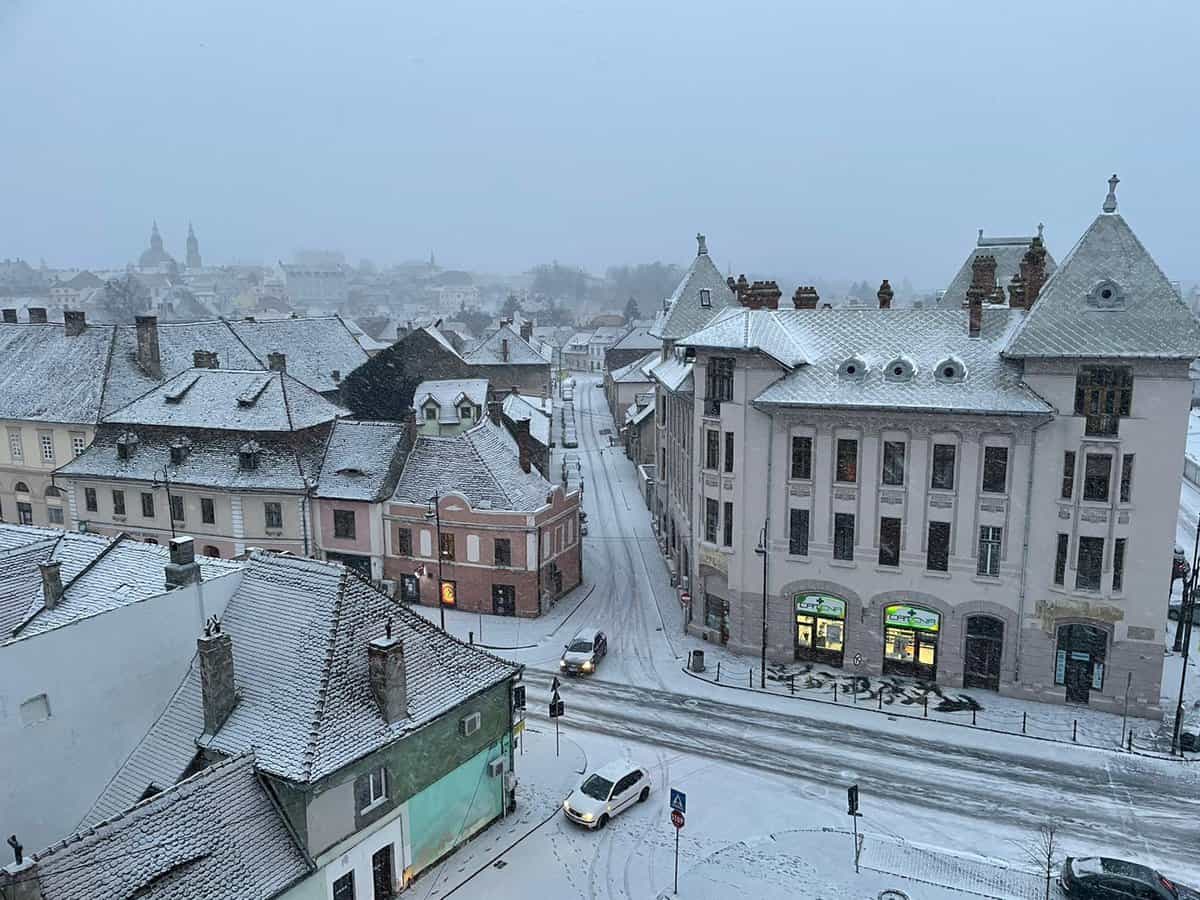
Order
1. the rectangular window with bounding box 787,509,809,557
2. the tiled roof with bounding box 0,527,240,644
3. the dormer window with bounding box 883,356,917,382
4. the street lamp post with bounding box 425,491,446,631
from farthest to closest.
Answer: the street lamp post with bounding box 425,491,446,631
the rectangular window with bounding box 787,509,809,557
the dormer window with bounding box 883,356,917,382
the tiled roof with bounding box 0,527,240,644

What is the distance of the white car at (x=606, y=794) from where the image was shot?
2922cm

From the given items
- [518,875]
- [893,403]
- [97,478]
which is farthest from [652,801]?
[97,478]

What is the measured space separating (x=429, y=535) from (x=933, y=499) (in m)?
26.3

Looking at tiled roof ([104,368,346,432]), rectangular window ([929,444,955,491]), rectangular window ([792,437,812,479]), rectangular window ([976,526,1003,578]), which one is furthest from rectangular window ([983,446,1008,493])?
tiled roof ([104,368,346,432])

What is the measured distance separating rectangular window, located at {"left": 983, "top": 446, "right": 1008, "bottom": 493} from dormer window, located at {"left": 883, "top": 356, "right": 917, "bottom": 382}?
178 inches

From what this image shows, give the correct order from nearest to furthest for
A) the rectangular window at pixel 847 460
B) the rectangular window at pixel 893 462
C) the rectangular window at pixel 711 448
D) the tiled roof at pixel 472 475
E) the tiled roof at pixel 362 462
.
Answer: the rectangular window at pixel 893 462 → the rectangular window at pixel 847 460 → the rectangular window at pixel 711 448 → the tiled roof at pixel 472 475 → the tiled roof at pixel 362 462

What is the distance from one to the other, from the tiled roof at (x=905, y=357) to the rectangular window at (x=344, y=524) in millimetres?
24847

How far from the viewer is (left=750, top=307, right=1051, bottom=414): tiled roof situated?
3828 cm

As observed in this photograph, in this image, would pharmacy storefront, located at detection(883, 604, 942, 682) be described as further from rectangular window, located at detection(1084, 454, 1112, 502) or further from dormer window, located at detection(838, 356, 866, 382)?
dormer window, located at detection(838, 356, 866, 382)

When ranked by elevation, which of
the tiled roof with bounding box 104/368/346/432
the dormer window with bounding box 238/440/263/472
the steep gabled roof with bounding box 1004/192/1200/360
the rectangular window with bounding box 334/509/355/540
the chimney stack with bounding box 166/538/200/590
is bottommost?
the rectangular window with bounding box 334/509/355/540

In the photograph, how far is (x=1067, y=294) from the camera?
37500 millimetres

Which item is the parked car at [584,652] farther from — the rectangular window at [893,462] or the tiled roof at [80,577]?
the tiled roof at [80,577]

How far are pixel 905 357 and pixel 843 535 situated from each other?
8472mm

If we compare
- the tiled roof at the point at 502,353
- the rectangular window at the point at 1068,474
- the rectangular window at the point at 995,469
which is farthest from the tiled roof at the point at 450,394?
the rectangular window at the point at 1068,474
